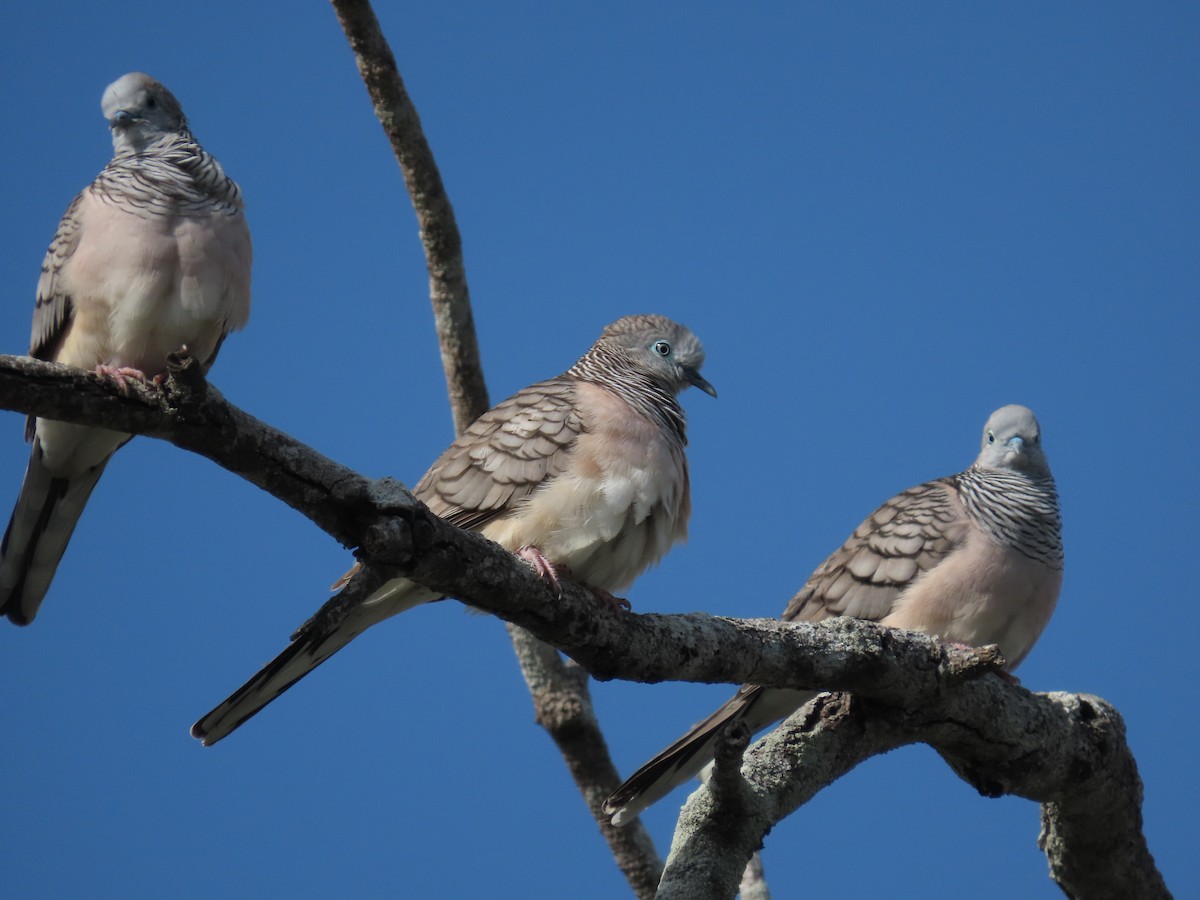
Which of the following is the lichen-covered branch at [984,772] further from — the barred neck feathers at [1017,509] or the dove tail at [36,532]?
the dove tail at [36,532]

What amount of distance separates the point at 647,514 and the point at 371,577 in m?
1.54

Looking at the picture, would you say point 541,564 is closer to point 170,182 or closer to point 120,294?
point 120,294

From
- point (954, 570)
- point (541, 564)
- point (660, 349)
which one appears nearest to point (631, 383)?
point (660, 349)

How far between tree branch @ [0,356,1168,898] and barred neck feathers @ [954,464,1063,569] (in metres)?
1.01

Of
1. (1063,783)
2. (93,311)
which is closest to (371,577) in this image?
(93,311)

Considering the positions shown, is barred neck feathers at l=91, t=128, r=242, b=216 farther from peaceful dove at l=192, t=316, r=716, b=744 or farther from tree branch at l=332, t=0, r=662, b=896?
tree branch at l=332, t=0, r=662, b=896

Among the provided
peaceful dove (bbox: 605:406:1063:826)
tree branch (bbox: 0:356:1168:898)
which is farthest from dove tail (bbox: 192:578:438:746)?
peaceful dove (bbox: 605:406:1063:826)

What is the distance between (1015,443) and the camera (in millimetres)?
6375

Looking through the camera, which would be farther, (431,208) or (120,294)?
(431,208)

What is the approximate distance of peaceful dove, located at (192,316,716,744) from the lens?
450 centimetres

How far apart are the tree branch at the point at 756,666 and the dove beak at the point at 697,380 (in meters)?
1.56

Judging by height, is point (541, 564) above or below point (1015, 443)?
below

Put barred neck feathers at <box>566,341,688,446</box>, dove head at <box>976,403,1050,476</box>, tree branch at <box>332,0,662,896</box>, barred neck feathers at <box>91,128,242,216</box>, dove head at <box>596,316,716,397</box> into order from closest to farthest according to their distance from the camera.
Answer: barred neck feathers at <box>91,128,242,216</box>
barred neck feathers at <box>566,341,688,446</box>
dove head at <box>596,316,716,397</box>
tree branch at <box>332,0,662,896</box>
dove head at <box>976,403,1050,476</box>

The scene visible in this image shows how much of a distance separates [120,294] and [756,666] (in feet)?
8.58
